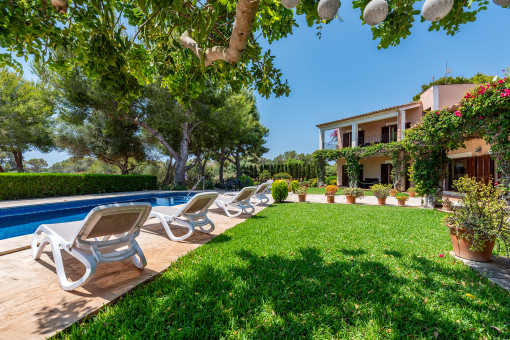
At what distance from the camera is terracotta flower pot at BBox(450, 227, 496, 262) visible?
334 centimetres

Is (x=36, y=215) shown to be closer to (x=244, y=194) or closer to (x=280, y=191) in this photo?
(x=244, y=194)

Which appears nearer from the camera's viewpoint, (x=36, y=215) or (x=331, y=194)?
(x=36, y=215)

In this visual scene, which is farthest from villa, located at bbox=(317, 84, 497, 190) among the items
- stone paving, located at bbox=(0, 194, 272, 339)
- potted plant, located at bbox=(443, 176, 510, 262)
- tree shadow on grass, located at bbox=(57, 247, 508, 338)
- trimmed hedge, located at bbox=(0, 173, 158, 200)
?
trimmed hedge, located at bbox=(0, 173, 158, 200)

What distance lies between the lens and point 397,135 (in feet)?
57.5

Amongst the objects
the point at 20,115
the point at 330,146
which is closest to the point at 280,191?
the point at 330,146

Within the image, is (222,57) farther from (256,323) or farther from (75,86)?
(75,86)

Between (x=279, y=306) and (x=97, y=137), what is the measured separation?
68.2 ft

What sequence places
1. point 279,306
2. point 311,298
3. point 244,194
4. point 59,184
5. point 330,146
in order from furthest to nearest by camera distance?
point 330,146 → point 59,184 → point 244,194 → point 311,298 → point 279,306

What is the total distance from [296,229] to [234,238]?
5.18ft

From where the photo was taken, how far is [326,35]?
3893mm

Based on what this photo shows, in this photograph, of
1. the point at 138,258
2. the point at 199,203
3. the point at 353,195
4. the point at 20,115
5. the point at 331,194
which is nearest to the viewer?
the point at 138,258

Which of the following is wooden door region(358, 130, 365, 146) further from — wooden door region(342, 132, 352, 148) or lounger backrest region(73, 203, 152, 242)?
lounger backrest region(73, 203, 152, 242)

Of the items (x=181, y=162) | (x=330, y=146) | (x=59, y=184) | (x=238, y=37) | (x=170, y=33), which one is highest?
(x=330, y=146)

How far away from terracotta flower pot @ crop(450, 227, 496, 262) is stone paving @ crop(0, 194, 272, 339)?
4465mm
